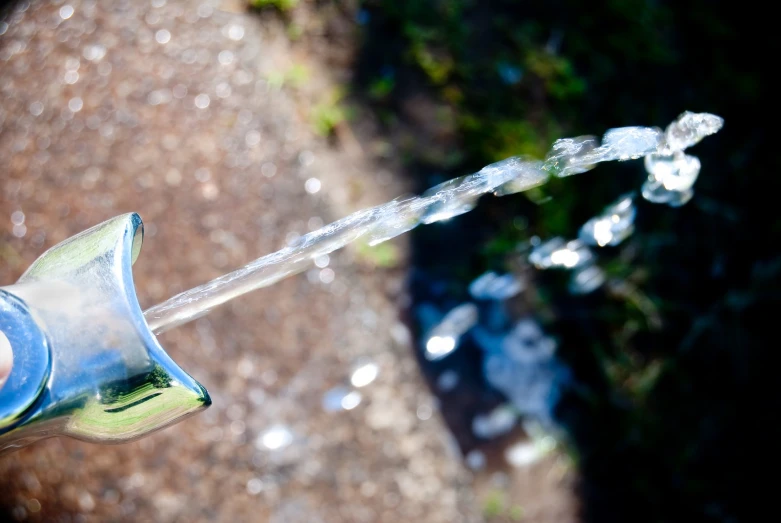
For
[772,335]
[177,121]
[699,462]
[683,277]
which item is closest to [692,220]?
[683,277]

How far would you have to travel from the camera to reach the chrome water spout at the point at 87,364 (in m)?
0.85

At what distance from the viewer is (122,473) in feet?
5.61

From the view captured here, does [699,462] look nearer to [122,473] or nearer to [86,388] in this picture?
[122,473]

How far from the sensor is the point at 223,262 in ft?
6.08

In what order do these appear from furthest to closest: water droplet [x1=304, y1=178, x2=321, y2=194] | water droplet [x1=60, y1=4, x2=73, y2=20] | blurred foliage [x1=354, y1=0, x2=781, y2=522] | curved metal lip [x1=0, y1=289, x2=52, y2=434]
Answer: blurred foliage [x1=354, y1=0, x2=781, y2=522]
water droplet [x1=304, y1=178, x2=321, y2=194]
water droplet [x1=60, y1=4, x2=73, y2=20]
curved metal lip [x1=0, y1=289, x2=52, y2=434]

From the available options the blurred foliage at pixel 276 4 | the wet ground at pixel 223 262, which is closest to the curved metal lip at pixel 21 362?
the wet ground at pixel 223 262

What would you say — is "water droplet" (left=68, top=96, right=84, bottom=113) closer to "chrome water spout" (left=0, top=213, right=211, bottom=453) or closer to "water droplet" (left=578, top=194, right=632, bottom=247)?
"chrome water spout" (left=0, top=213, right=211, bottom=453)

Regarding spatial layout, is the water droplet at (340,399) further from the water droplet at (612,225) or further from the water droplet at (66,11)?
the water droplet at (66,11)

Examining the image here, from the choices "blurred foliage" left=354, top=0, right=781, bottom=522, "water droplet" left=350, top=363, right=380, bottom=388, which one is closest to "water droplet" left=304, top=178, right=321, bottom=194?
"blurred foliage" left=354, top=0, right=781, bottom=522

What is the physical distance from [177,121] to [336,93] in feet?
1.68

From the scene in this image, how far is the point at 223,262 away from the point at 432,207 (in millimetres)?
669

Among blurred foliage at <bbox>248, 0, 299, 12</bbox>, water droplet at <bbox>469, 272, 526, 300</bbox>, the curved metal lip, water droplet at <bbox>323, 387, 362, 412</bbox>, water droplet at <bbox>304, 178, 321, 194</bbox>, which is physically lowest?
water droplet at <bbox>469, 272, 526, 300</bbox>

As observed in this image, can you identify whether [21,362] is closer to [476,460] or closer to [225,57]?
[225,57]

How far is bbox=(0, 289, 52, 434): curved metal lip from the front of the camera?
83 cm
